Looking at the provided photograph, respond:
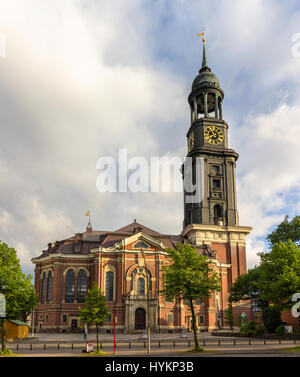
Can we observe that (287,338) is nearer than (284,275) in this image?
No

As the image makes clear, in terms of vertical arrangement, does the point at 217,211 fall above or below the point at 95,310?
above

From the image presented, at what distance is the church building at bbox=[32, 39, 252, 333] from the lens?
2507 inches

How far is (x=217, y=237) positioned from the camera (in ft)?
262

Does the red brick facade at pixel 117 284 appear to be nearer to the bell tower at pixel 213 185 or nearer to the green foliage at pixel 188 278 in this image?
the bell tower at pixel 213 185

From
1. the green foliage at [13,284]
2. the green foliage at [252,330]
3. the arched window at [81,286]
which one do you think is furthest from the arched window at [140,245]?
the green foliage at [13,284]

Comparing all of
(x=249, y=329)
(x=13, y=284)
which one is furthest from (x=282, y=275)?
(x=13, y=284)

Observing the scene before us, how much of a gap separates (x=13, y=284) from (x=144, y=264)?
2626 cm

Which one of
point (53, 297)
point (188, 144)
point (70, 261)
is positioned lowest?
point (53, 297)

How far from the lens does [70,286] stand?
220ft

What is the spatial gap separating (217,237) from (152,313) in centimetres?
2358

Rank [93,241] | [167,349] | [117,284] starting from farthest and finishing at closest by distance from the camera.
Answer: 1. [93,241]
2. [117,284]
3. [167,349]

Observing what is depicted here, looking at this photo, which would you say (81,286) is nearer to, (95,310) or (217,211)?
(217,211)
